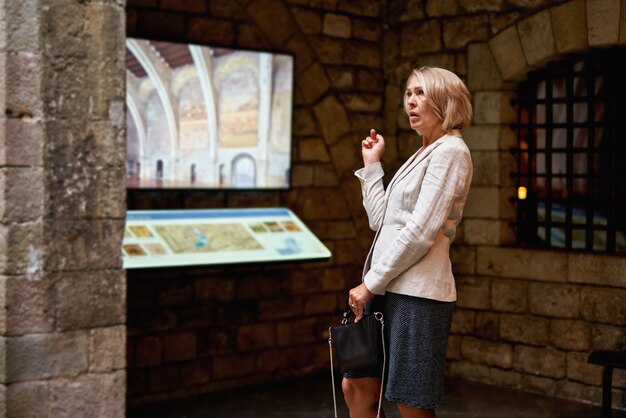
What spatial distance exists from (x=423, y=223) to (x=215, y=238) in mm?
2727

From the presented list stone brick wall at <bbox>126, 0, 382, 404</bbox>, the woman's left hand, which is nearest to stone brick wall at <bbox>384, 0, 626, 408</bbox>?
stone brick wall at <bbox>126, 0, 382, 404</bbox>

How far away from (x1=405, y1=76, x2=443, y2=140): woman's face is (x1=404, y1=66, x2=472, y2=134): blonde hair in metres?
0.02

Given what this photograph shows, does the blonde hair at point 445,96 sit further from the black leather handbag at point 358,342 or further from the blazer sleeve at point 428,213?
the black leather handbag at point 358,342

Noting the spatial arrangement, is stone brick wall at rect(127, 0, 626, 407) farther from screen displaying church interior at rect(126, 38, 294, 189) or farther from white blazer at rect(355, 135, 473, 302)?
white blazer at rect(355, 135, 473, 302)

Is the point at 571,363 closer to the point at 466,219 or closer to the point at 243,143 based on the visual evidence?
the point at 466,219

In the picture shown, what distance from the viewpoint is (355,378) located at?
10.7 ft

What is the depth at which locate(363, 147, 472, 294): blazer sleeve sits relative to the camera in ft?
9.91

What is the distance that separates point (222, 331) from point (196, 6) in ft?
6.94

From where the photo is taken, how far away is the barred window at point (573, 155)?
5.86 metres

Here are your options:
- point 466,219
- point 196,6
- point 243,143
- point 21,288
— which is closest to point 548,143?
point 466,219

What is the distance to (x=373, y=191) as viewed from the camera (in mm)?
3355

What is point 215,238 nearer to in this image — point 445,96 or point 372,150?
point 372,150

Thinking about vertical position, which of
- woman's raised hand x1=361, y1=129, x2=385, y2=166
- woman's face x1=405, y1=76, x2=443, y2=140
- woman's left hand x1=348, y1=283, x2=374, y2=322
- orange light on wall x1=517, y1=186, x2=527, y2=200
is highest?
woman's face x1=405, y1=76, x2=443, y2=140

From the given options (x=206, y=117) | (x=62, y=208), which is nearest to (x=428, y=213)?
(x=62, y=208)
